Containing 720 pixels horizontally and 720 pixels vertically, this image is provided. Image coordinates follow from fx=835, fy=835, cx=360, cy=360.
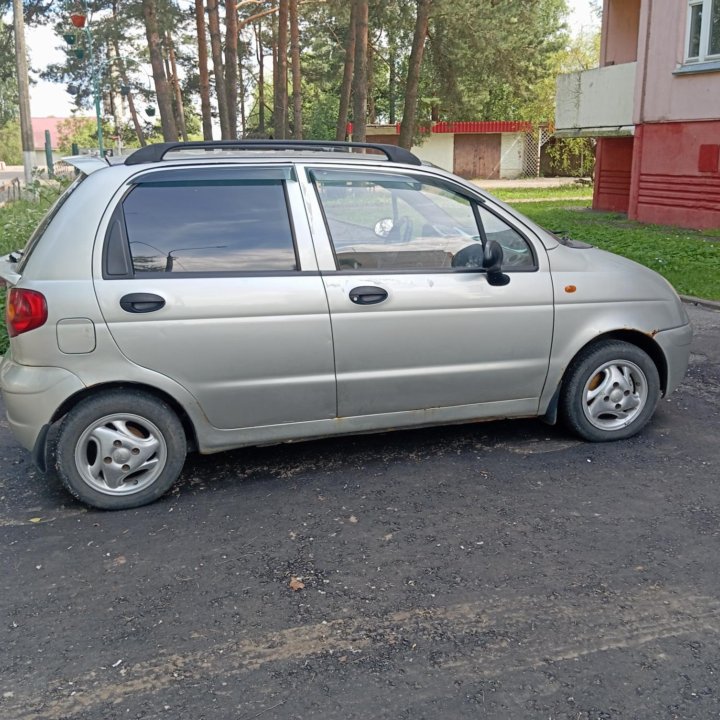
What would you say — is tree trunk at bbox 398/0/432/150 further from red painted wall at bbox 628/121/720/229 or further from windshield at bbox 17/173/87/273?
windshield at bbox 17/173/87/273

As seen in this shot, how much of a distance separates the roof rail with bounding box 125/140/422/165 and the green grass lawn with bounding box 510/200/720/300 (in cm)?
529

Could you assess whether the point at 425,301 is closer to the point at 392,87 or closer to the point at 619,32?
the point at 619,32

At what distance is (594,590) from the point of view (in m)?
3.53

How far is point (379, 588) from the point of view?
359 centimetres

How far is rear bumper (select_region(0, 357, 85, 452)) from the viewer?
422cm

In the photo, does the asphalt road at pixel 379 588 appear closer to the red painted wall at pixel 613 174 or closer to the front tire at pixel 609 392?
the front tire at pixel 609 392

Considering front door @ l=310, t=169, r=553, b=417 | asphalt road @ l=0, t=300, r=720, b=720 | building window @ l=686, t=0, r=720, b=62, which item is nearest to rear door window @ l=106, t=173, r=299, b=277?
front door @ l=310, t=169, r=553, b=417

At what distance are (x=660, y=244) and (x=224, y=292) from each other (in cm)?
1171

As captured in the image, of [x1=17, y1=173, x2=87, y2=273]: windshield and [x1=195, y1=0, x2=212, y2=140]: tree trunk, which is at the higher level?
[x1=195, y1=0, x2=212, y2=140]: tree trunk

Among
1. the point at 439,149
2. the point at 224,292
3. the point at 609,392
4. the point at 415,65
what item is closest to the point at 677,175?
the point at 415,65

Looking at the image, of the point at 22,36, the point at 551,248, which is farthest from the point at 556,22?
the point at 551,248

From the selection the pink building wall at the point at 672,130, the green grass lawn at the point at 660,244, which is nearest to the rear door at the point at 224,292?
the green grass lawn at the point at 660,244

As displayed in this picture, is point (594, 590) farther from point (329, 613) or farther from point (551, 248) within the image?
point (551, 248)

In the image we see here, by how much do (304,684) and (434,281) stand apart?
8.05 feet
